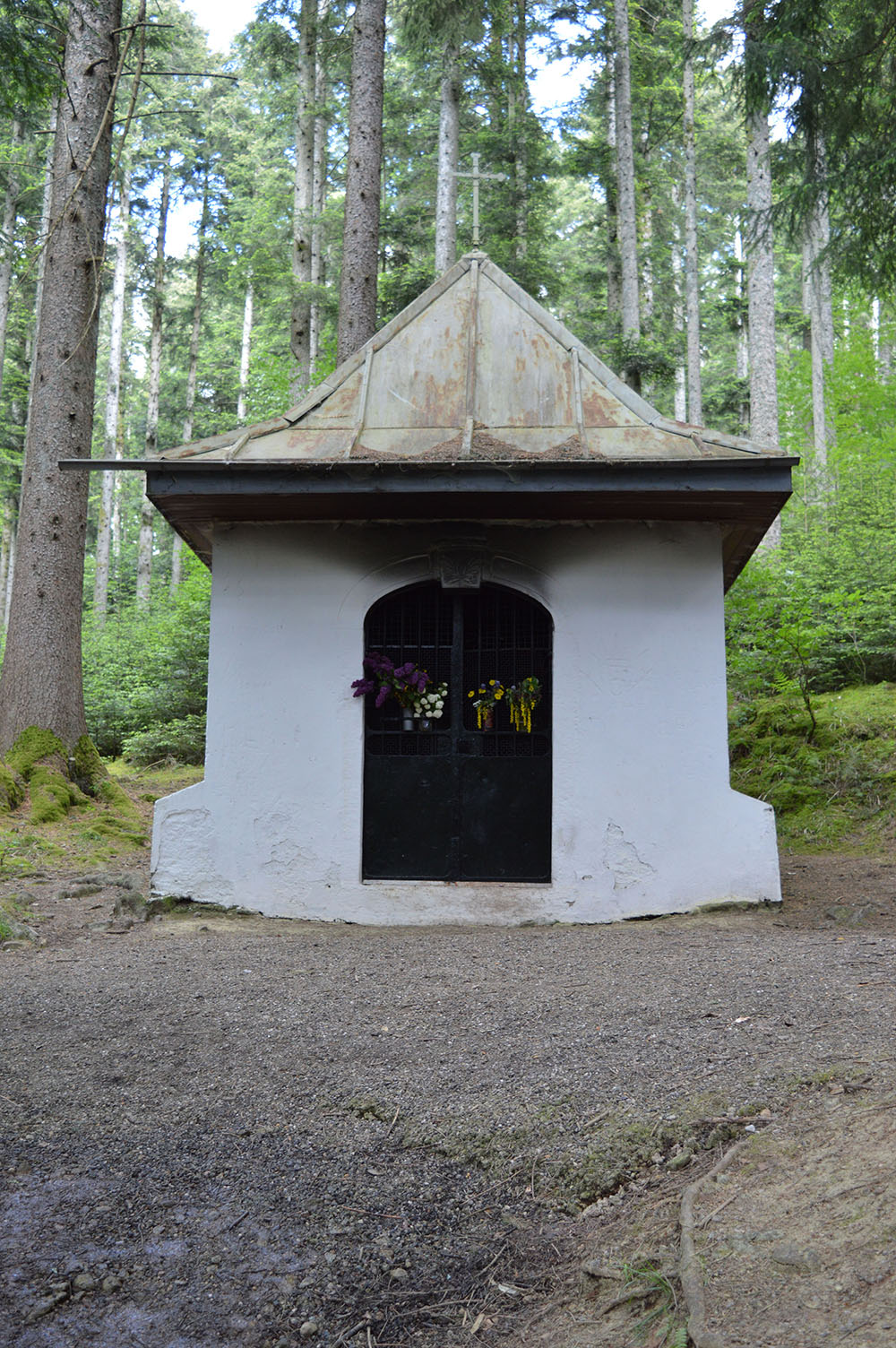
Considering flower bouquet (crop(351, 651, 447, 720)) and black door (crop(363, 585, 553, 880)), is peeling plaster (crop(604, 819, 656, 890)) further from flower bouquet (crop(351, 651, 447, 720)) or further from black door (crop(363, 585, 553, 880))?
flower bouquet (crop(351, 651, 447, 720))

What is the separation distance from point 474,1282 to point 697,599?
5624 mm

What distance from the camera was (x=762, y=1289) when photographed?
233cm

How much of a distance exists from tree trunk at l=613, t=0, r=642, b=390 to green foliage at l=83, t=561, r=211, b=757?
954 centimetres

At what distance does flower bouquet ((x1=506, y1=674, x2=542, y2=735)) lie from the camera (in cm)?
765

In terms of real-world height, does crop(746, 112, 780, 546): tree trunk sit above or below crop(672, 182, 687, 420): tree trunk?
below

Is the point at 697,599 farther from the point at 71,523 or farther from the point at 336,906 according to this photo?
the point at 71,523

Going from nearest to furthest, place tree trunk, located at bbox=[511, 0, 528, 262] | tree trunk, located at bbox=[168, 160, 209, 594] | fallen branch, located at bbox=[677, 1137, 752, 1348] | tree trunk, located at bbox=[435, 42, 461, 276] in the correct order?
1. fallen branch, located at bbox=[677, 1137, 752, 1348]
2. tree trunk, located at bbox=[435, 42, 461, 276]
3. tree trunk, located at bbox=[511, 0, 528, 262]
4. tree trunk, located at bbox=[168, 160, 209, 594]

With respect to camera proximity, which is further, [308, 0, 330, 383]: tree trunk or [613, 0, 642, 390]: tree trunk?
[308, 0, 330, 383]: tree trunk

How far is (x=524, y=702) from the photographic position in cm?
766

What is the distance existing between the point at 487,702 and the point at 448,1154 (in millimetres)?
4569

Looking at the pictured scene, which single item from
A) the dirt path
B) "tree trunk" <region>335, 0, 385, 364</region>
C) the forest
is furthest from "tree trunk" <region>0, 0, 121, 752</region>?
the dirt path

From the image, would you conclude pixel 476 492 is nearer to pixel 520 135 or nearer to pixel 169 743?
pixel 169 743

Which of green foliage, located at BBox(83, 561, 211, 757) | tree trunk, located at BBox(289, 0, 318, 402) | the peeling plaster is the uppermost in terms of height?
tree trunk, located at BBox(289, 0, 318, 402)

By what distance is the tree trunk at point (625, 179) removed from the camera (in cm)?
2084
